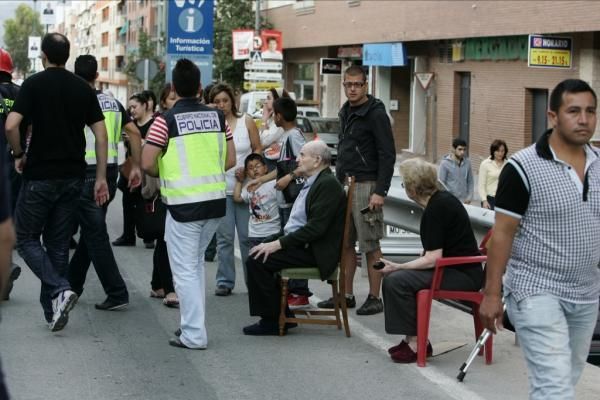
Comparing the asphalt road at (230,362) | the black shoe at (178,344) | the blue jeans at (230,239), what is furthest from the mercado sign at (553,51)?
the black shoe at (178,344)

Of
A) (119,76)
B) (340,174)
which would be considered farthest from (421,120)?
(119,76)

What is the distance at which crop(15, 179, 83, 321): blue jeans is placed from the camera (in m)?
8.04

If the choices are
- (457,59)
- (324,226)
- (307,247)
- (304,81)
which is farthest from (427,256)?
(304,81)

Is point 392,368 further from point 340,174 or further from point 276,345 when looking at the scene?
point 340,174

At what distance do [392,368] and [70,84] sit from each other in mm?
3075

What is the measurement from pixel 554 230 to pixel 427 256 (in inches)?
101

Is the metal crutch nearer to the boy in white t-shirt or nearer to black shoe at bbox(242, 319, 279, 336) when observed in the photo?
black shoe at bbox(242, 319, 279, 336)

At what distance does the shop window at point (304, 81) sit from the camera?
162ft

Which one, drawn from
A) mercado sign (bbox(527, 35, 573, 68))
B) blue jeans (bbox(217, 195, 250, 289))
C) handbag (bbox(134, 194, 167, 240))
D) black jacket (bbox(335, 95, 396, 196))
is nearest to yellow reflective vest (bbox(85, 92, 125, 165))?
handbag (bbox(134, 194, 167, 240))

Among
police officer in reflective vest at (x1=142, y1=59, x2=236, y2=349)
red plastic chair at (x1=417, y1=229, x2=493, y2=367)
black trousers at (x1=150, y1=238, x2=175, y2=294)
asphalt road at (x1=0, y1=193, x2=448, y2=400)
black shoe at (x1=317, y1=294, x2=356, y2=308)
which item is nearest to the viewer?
asphalt road at (x1=0, y1=193, x2=448, y2=400)

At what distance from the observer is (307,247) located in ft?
27.1

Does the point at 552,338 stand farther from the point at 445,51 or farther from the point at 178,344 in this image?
the point at 445,51

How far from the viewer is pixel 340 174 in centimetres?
951

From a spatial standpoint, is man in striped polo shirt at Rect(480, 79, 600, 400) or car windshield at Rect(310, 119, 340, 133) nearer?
man in striped polo shirt at Rect(480, 79, 600, 400)
